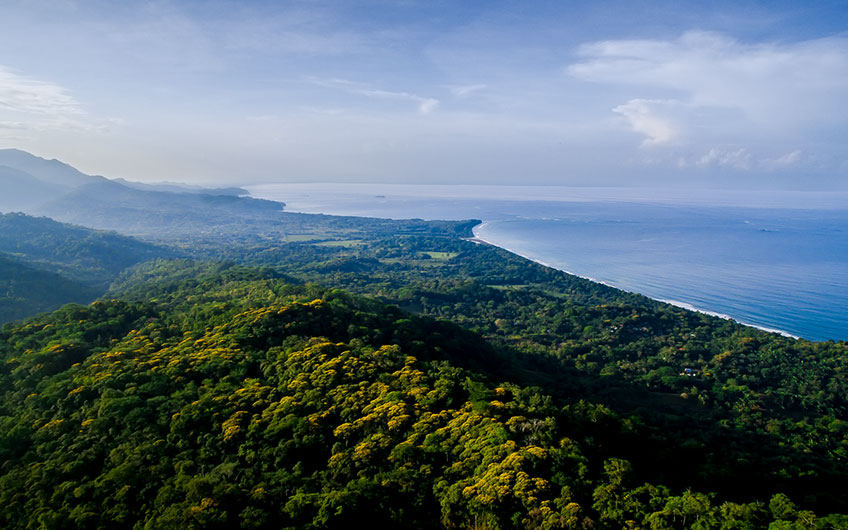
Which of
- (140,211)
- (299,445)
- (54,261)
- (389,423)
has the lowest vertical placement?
(54,261)

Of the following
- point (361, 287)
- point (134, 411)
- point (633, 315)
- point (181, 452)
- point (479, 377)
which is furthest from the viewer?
point (361, 287)

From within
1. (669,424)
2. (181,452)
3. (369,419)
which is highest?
(369,419)

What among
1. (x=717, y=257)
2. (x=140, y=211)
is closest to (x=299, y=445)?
(x=717, y=257)

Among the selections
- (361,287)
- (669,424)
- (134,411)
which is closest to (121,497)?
(134,411)

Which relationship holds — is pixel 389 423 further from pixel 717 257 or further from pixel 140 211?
pixel 140 211

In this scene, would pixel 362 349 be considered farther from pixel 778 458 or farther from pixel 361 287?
pixel 361 287

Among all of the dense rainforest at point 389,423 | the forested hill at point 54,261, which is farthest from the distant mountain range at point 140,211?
the dense rainforest at point 389,423

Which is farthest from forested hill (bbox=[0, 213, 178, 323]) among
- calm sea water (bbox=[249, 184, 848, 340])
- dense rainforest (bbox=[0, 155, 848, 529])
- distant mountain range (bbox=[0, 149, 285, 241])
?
calm sea water (bbox=[249, 184, 848, 340])
